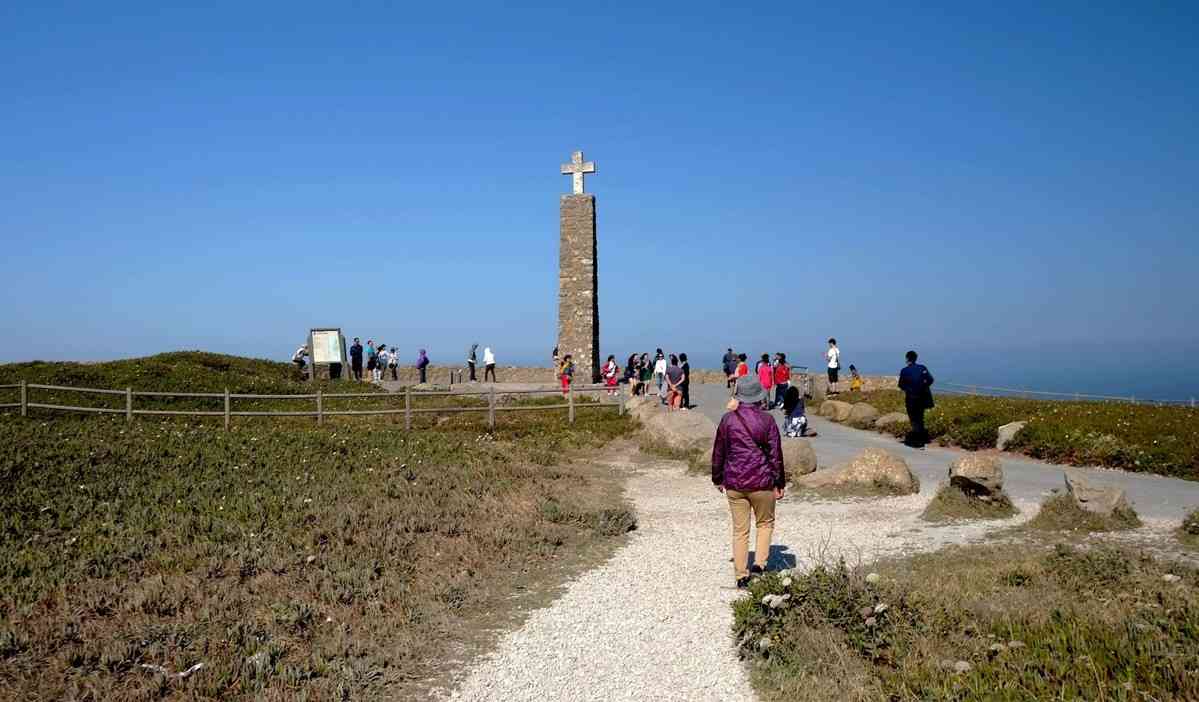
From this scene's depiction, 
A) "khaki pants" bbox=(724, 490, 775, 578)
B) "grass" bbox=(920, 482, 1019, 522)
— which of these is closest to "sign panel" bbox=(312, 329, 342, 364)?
"grass" bbox=(920, 482, 1019, 522)

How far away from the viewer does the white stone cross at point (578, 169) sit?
33.5 m

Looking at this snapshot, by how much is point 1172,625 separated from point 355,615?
698cm

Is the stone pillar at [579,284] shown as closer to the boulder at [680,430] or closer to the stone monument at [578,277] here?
the stone monument at [578,277]

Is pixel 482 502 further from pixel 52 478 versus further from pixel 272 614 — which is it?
pixel 52 478

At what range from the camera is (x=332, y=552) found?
9.84 meters

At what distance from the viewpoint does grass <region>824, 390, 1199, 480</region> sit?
1494 cm

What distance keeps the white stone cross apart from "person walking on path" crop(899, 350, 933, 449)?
62.6 feet

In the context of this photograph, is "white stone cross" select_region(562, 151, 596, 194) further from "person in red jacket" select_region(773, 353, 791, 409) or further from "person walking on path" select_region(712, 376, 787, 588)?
"person walking on path" select_region(712, 376, 787, 588)

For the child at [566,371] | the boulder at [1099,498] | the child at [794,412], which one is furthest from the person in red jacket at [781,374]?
the boulder at [1099,498]

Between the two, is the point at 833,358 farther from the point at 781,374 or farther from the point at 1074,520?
the point at 1074,520

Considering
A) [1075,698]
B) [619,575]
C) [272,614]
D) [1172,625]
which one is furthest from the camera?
[619,575]

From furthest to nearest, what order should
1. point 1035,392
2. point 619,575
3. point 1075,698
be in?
point 1035,392, point 619,575, point 1075,698

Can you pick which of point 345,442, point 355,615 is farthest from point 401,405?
point 355,615

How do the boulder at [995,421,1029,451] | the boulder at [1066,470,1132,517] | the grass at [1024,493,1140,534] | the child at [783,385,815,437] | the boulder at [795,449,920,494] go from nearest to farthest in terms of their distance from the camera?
the grass at [1024,493,1140,534] < the boulder at [1066,470,1132,517] < the boulder at [795,449,920,494] < the boulder at [995,421,1029,451] < the child at [783,385,815,437]
